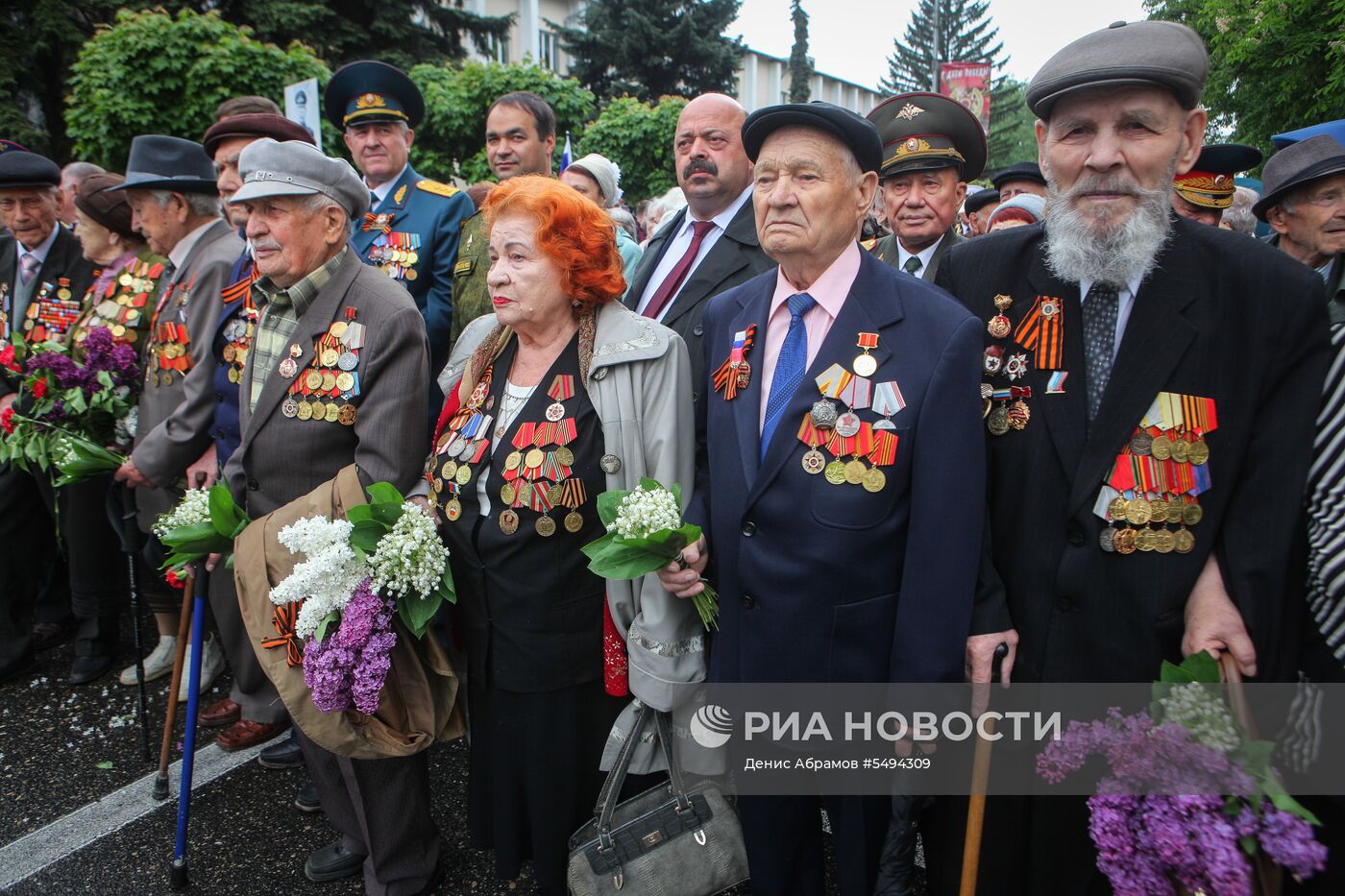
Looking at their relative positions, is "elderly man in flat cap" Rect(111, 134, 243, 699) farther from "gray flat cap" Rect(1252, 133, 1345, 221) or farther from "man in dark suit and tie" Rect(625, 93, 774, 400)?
"gray flat cap" Rect(1252, 133, 1345, 221)

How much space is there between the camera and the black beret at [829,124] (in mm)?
2149

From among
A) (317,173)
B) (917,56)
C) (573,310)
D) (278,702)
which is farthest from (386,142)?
(917,56)

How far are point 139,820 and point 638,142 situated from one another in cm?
1789

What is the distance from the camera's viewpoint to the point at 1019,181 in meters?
6.23

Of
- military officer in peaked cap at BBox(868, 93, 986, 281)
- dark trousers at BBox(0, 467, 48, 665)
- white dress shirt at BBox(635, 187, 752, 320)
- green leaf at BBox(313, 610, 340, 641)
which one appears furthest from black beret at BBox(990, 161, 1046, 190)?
dark trousers at BBox(0, 467, 48, 665)

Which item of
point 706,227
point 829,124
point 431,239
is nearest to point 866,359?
point 829,124


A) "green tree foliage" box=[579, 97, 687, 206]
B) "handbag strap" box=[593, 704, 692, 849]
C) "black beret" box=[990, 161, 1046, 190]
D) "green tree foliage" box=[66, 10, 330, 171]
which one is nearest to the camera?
"handbag strap" box=[593, 704, 692, 849]

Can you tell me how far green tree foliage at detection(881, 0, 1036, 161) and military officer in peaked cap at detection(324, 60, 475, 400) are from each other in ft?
195

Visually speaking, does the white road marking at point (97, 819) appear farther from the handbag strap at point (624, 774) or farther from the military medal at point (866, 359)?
the military medal at point (866, 359)

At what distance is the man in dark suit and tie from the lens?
3.33 m

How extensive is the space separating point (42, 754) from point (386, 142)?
364cm

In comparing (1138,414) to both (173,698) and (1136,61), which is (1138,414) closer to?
(1136,61)

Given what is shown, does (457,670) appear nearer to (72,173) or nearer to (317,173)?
(317,173)

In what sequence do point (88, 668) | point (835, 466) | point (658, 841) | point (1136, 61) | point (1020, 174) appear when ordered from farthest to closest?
point (1020, 174) → point (88, 668) → point (658, 841) → point (835, 466) → point (1136, 61)
